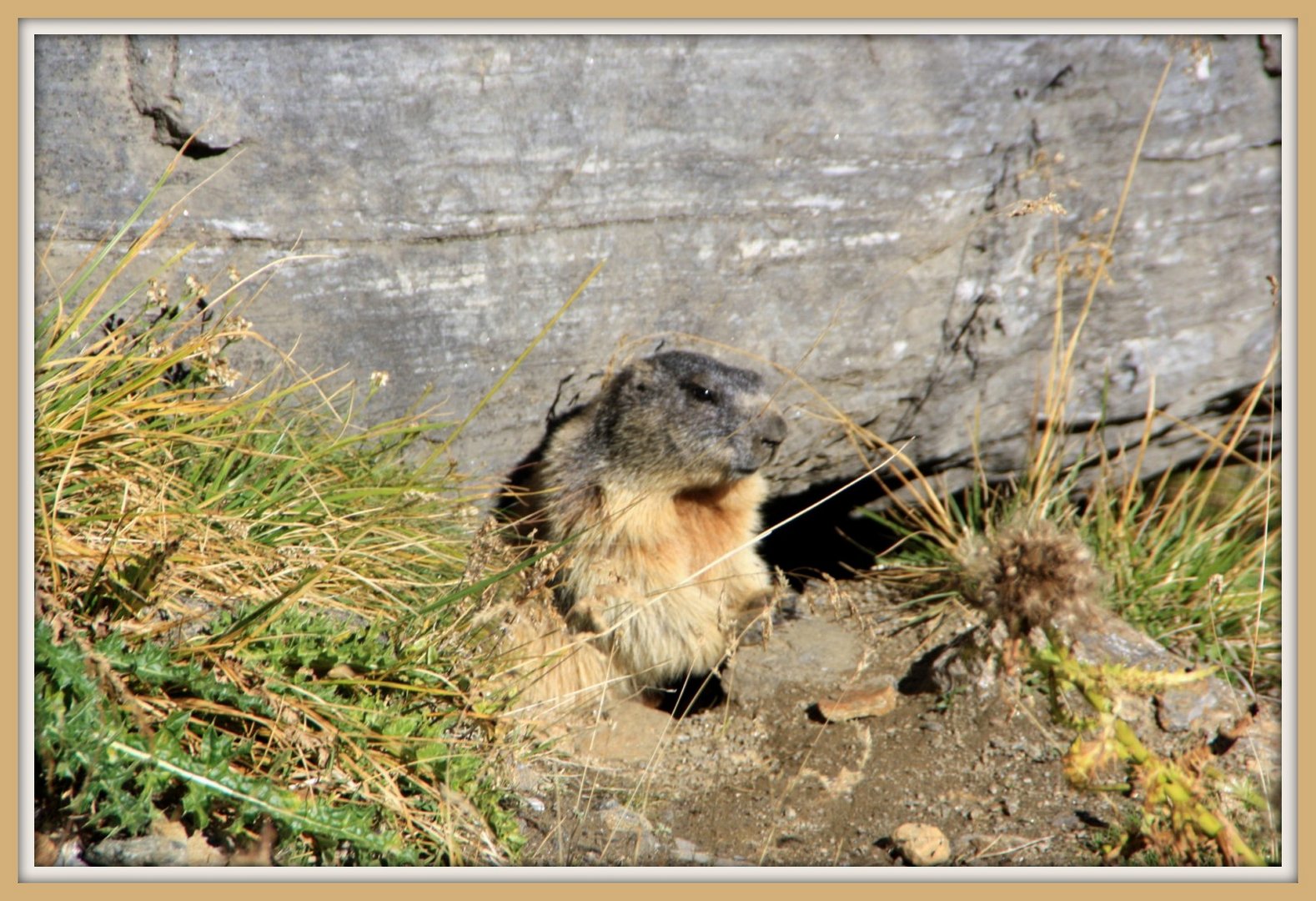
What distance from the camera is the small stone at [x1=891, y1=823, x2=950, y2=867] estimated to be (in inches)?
155

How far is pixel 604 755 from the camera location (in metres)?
4.74

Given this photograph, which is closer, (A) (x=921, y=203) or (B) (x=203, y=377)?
(B) (x=203, y=377)

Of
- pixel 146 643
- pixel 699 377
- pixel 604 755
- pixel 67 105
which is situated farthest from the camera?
pixel 699 377

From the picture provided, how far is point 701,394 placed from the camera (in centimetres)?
519

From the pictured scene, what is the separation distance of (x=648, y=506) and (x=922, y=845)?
2.15 metres

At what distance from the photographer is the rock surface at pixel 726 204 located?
15.2 feet

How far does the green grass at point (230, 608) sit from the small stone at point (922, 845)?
1511 millimetres

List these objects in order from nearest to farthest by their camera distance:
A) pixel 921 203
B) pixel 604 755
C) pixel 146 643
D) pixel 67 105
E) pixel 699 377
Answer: pixel 146 643 → pixel 67 105 → pixel 604 755 → pixel 699 377 → pixel 921 203

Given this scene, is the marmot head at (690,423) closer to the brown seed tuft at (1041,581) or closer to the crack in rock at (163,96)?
the brown seed tuft at (1041,581)

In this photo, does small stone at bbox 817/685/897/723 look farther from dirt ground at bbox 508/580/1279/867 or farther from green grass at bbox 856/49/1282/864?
green grass at bbox 856/49/1282/864

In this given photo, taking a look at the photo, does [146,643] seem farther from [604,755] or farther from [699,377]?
[699,377]

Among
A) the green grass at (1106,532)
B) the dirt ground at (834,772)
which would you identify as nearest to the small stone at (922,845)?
the dirt ground at (834,772)

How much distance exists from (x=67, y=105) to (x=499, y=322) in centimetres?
208

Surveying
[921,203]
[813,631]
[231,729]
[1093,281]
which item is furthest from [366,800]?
[1093,281]
